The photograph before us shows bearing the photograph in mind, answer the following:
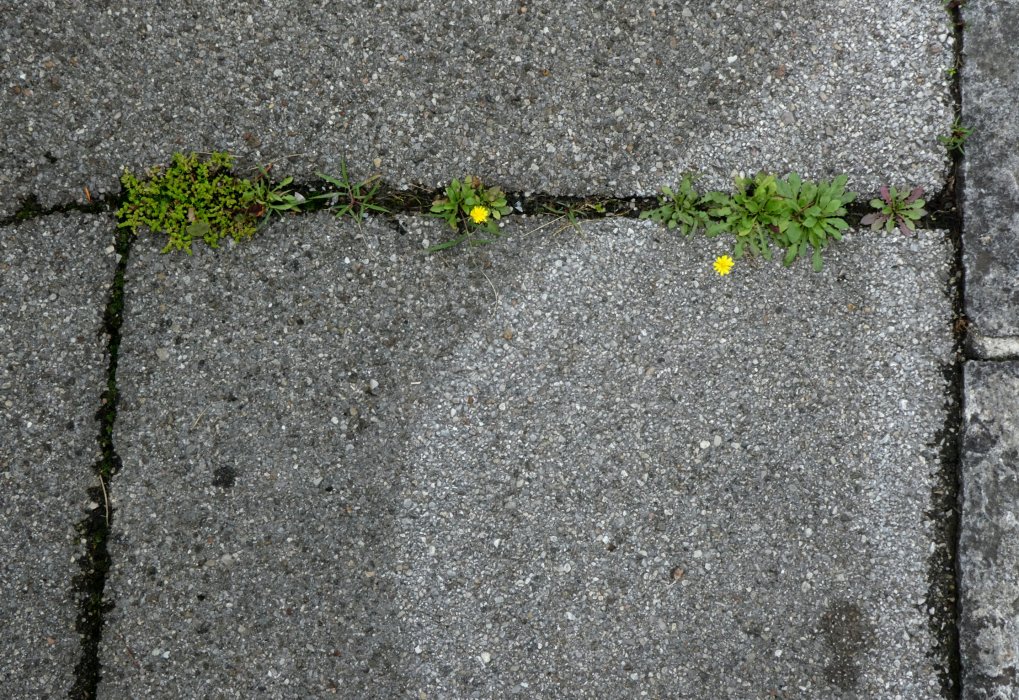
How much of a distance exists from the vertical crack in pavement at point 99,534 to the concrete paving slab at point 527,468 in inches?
1.9

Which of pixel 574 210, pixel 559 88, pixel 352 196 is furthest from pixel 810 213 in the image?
pixel 352 196

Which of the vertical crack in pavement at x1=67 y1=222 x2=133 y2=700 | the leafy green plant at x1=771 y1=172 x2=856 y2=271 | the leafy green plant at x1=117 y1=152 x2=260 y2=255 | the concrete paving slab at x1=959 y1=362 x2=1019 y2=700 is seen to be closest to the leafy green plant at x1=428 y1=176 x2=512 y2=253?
the leafy green plant at x1=117 y1=152 x2=260 y2=255

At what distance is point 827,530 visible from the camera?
2.49 metres

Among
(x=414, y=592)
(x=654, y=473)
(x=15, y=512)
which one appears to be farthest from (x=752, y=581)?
(x=15, y=512)

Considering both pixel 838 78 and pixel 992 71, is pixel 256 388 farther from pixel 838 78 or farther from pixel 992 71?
pixel 992 71

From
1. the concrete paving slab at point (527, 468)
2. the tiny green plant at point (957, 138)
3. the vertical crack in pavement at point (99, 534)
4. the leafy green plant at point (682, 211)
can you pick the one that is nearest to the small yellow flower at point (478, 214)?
the concrete paving slab at point (527, 468)

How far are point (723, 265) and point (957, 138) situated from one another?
942 millimetres

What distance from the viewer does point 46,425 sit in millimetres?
2451

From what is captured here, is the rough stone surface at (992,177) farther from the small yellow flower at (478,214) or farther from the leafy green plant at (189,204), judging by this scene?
the leafy green plant at (189,204)

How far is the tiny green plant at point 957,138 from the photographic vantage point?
8.29ft

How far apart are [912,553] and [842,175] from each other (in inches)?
52.2

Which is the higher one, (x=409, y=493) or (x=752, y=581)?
(x=409, y=493)

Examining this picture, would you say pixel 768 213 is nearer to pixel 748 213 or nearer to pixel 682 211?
pixel 748 213

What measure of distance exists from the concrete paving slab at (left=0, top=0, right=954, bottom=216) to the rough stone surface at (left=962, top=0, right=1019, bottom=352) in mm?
99
